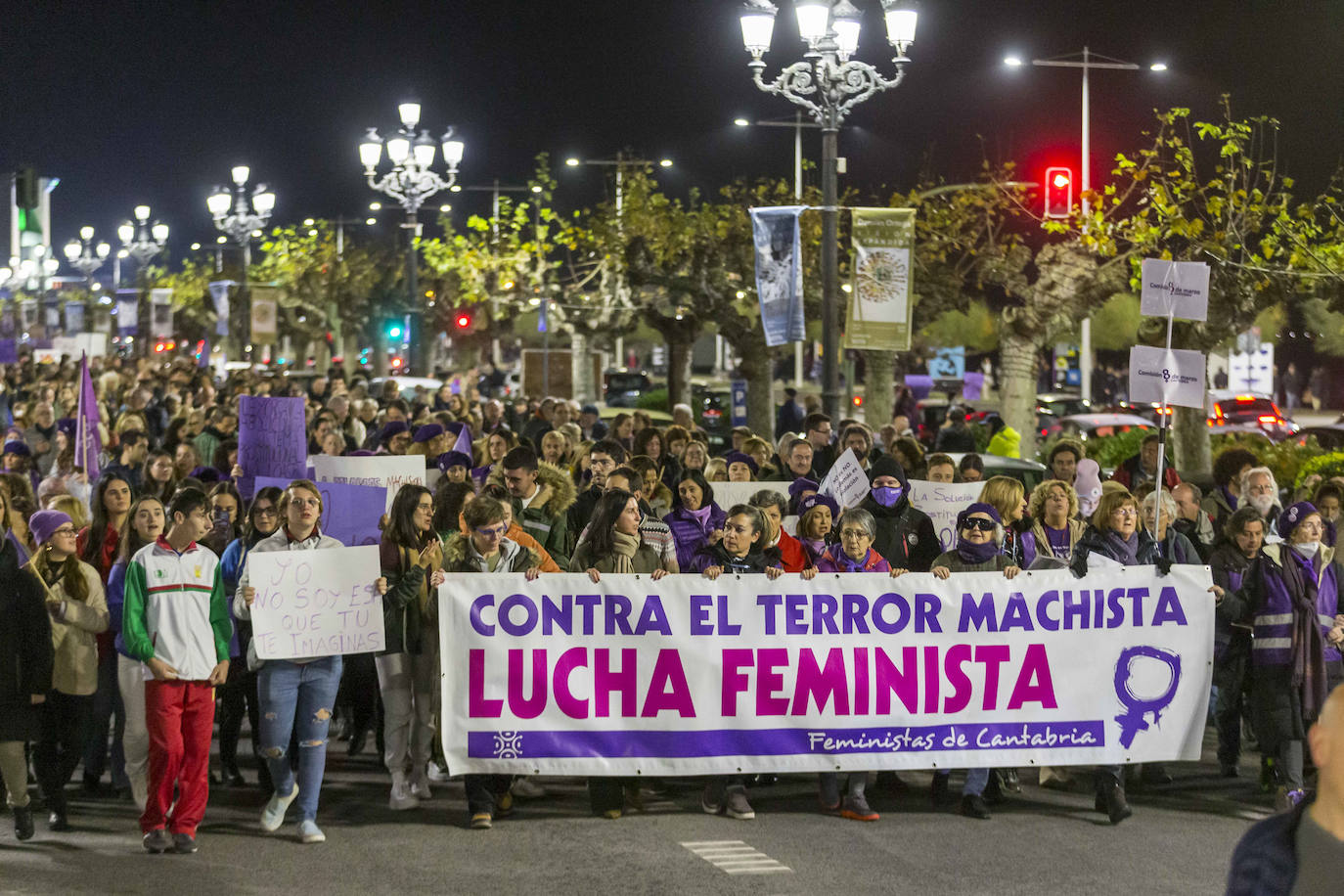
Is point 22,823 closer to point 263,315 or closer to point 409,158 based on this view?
point 409,158

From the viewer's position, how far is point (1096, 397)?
65125 mm

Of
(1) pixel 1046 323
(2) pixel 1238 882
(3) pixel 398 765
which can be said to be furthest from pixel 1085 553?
(1) pixel 1046 323

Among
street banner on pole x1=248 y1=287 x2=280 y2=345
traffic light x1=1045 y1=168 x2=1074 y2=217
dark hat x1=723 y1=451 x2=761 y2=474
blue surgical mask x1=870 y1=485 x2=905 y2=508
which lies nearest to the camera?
blue surgical mask x1=870 y1=485 x2=905 y2=508

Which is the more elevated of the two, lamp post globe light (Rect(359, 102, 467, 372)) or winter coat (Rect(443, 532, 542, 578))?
lamp post globe light (Rect(359, 102, 467, 372))

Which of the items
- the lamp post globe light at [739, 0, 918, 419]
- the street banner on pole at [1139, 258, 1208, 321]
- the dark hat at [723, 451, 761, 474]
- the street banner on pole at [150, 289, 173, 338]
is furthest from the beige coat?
the street banner on pole at [150, 289, 173, 338]

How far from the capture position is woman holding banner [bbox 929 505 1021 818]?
29.1 ft

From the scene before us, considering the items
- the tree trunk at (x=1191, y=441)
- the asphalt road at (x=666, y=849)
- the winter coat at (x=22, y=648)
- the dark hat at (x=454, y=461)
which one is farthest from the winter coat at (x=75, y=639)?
the tree trunk at (x=1191, y=441)

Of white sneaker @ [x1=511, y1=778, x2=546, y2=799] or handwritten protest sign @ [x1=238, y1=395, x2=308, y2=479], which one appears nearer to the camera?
white sneaker @ [x1=511, y1=778, x2=546, y2=799]

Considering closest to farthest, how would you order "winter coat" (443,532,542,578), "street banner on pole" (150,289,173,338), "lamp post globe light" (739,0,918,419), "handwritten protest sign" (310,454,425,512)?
"winter coat" (443,532,542,578) < "handwritten protest sign" (310,454,425,512) < "lamp post globe light" (739,0,918,419) < "street banner on pole" (150,289,173,338)

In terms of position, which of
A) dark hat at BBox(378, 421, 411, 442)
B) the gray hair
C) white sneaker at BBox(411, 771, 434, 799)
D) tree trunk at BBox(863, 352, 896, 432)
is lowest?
white sneaker at BBox(411, 771, 434, 799)

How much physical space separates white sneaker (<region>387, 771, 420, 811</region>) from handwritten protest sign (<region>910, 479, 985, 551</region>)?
5169mm

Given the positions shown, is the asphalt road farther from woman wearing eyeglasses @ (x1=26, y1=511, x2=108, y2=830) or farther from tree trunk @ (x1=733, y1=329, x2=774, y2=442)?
tree trunk @ (x1=733, y1=329, x2=774, y2=442)

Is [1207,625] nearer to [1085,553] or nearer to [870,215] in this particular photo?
[1085,553]

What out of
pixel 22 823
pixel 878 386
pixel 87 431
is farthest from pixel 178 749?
pixel 878 386
